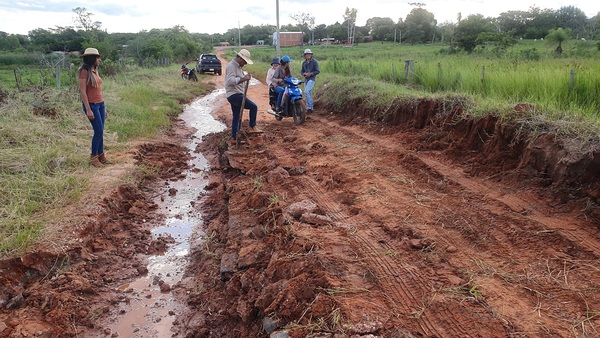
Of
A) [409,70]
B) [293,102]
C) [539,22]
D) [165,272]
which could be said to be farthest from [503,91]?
[539,22]

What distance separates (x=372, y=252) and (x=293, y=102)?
673 cm

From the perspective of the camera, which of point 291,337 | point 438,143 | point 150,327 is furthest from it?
point 438,143

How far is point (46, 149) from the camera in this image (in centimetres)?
662

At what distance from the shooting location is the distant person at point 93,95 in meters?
6.07

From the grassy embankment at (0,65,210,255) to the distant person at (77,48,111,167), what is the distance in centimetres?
31

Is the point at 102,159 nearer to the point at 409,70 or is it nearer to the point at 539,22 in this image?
the point at 409,70

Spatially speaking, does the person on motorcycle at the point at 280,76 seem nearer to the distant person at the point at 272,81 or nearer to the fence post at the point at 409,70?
the distant person at the point at 272,81

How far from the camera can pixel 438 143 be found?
22.1ft

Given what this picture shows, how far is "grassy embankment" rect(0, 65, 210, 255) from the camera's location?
183 inches

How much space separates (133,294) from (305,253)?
1.73m

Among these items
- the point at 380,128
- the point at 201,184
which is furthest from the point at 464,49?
the point at 201,184

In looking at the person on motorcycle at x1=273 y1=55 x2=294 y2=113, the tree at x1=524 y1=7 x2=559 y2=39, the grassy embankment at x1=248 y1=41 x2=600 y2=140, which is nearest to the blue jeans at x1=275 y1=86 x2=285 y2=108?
the person on motorcycle at x1=273 y1=55 x2=294 y2=113

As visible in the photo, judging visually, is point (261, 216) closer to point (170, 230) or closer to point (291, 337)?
point (170, 230)

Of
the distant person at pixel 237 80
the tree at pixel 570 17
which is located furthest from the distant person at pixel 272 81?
the tree at pixel 570 17
